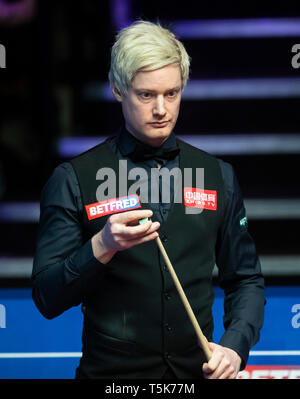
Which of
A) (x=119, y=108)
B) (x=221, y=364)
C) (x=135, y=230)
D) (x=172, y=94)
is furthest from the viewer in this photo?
(x=119, y=108)

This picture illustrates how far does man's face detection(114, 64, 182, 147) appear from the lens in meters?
1.59

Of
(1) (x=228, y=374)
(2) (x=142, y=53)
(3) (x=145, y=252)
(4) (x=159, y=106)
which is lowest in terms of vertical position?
(1) (x=228, y=374)

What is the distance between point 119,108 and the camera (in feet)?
12.8

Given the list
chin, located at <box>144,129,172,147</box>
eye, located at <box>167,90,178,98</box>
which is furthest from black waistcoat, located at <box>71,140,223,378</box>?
eye, located at <box>167,90,178,98</box>

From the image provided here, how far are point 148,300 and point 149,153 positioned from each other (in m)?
0.36

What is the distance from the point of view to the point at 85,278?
1.54 meters

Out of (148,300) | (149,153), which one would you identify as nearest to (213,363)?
(148,300)

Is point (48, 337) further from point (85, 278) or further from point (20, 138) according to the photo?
point (20, 138)

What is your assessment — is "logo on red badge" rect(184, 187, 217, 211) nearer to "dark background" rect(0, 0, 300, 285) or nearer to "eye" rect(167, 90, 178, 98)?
"eye" rect(167, 90, 178, 98)

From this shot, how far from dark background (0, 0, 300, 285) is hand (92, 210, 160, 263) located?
210 centimetres

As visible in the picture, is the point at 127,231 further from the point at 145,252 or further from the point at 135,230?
the point at 145,252

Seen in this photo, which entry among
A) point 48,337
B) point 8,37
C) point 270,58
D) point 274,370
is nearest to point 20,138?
point 8,37

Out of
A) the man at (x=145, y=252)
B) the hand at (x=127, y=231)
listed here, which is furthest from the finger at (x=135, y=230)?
the man at (x=145, y=252)

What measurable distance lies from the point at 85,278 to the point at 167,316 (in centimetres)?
24
